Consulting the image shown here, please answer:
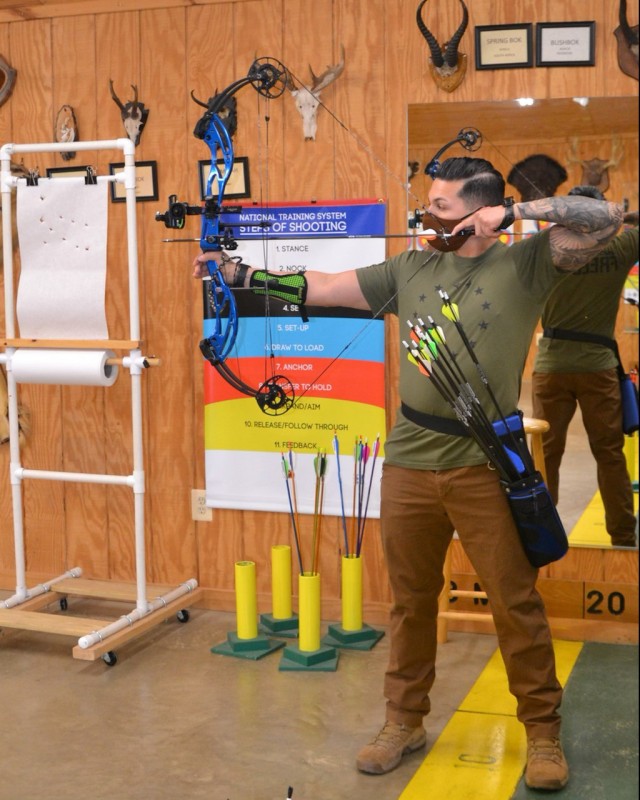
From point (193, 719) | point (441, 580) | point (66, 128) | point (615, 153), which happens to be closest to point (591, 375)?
point (441, 580)

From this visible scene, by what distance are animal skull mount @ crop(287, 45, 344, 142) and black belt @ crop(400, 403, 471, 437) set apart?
147 cm

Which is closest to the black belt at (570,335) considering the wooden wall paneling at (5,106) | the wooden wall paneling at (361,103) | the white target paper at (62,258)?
the wooden wall paneling at (361,103)

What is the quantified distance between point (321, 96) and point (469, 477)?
1750 millimetres

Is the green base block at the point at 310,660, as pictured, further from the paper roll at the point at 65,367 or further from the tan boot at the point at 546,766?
the paper roll at the point at 65,367

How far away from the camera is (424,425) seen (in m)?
2.65

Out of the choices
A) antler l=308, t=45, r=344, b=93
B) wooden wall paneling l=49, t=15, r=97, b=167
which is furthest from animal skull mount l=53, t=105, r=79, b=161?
antler l=308, t=45, r=344, b=93

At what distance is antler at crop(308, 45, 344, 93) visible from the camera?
12.0 feet

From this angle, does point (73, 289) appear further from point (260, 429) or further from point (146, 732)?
point (146, 732)

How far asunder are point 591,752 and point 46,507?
244 centimetres

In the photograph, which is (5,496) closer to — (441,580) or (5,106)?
(5,106)

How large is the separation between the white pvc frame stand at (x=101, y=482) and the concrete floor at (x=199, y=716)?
0.35ft

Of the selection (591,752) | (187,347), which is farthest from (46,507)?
(591,752)

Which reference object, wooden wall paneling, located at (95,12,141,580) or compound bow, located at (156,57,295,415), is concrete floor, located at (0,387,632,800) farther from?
compound bow, located at (156,57,295,415)

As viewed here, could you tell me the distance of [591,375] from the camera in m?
3.03
